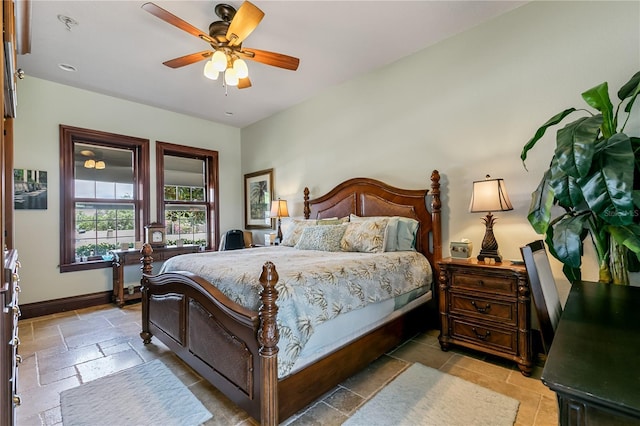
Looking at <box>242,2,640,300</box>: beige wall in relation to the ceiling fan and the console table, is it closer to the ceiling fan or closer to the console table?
the ceiling fan

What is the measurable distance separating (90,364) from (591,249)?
4146mm

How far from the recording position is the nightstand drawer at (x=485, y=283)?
2270mm

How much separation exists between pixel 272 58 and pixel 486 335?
2.99m

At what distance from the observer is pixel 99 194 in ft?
14.4

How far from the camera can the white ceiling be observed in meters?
2.56

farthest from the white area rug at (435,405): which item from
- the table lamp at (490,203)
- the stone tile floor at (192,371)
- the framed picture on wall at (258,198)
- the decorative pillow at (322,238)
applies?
the framed picture on wall at (258,198)

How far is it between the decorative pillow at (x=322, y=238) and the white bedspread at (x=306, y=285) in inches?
24.7

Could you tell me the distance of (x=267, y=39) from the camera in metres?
2.98

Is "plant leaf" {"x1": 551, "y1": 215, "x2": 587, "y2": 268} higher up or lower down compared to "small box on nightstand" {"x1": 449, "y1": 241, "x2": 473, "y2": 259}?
higher up

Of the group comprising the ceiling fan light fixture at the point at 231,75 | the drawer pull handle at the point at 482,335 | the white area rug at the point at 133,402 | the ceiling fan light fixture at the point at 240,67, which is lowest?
the white area rug at the point at 133,402

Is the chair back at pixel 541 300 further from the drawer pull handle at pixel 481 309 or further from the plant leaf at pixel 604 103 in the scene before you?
the plant leaf at pixel 604 103

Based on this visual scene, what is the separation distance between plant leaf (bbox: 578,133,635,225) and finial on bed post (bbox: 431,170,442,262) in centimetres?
145

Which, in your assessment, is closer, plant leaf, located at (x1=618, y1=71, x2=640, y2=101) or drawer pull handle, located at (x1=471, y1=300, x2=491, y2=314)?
plant leaf, located at (x1=618, y1=71, x2=640, y2=101)

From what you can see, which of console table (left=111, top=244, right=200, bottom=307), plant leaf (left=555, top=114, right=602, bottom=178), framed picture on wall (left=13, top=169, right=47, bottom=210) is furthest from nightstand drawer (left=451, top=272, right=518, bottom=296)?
framed picture on wall (left=13, top=169, right=47, bottom=210)
